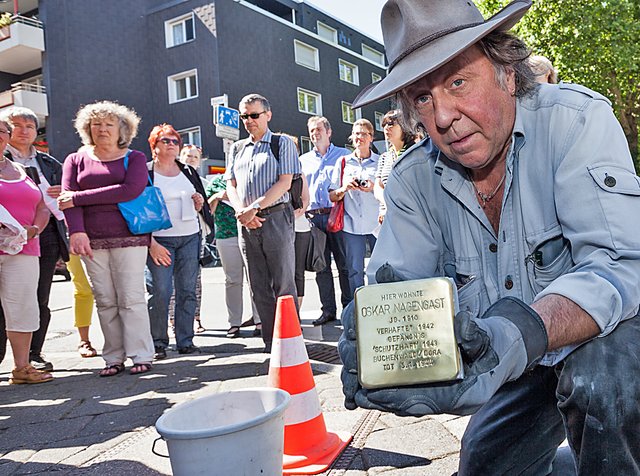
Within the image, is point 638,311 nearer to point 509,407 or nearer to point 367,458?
point 509,407

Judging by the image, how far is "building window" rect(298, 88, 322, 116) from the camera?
87.9 feet

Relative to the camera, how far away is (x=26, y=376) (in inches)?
174

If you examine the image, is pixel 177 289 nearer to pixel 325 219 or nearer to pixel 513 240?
pixel 325 219

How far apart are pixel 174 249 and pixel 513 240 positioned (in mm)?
3886

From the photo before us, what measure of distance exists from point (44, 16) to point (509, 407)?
947 inches

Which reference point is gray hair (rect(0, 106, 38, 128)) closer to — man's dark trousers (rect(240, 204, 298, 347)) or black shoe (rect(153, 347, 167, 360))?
man's dark trousers (rect(240, 204, 298, 347))

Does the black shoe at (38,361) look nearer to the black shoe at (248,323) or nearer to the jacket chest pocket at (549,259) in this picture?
the black shoe at (248,323)

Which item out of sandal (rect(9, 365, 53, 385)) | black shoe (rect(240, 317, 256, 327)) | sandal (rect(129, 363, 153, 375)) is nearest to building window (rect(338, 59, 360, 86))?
black shoe (rect(240, 317, 256, 327))

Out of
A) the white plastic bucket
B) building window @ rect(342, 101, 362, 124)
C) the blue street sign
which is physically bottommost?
the white plastic bucket

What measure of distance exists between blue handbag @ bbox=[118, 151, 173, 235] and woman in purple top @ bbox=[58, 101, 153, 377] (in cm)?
6

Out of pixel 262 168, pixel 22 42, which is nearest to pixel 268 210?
pixel 262 168

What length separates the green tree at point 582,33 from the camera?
54.6 feet

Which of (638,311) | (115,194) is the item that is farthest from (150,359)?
(638,311)

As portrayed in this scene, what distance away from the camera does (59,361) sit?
5.27 meters
